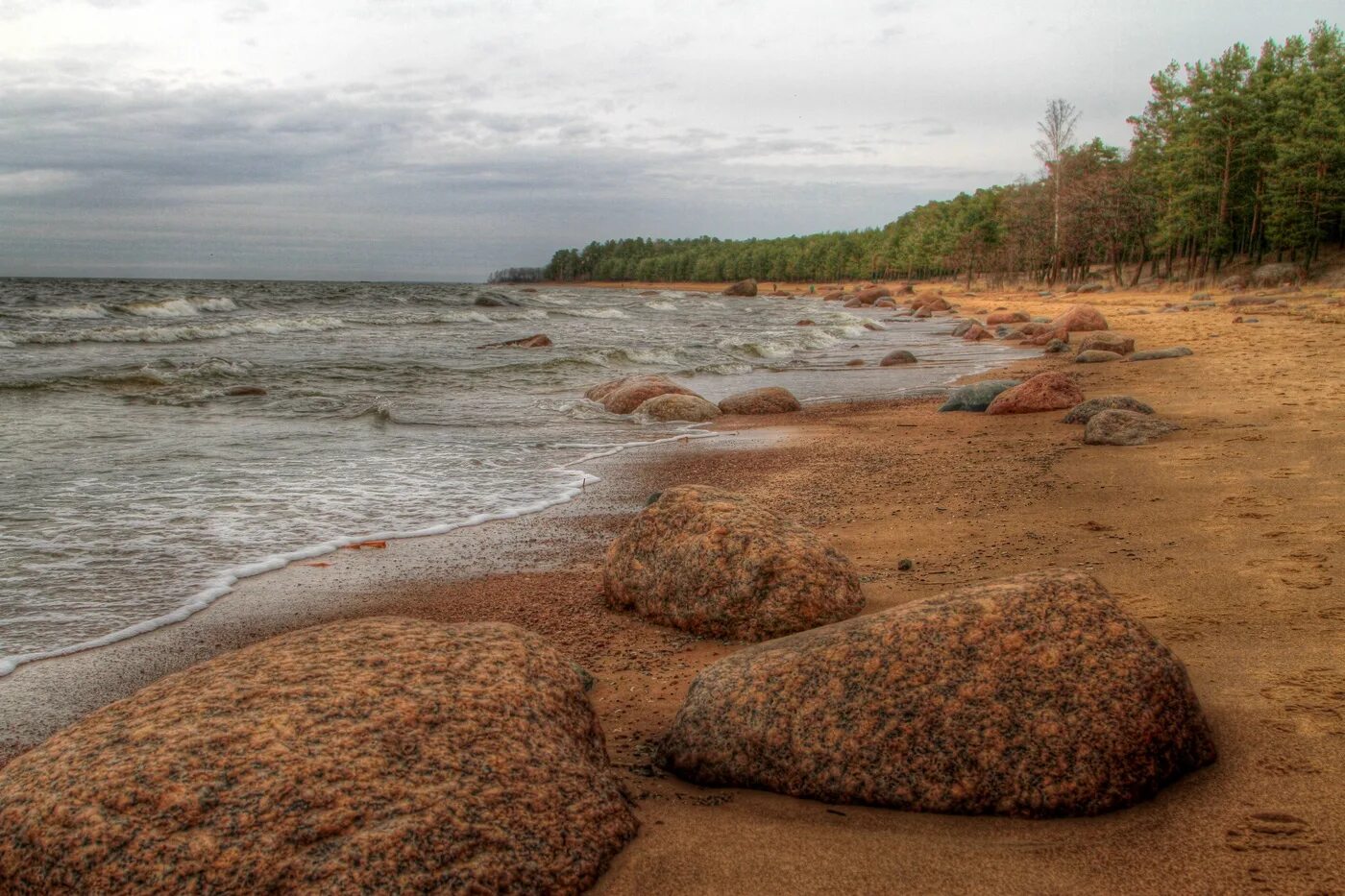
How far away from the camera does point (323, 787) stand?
237 cm

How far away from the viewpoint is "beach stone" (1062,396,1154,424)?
30.3 feet

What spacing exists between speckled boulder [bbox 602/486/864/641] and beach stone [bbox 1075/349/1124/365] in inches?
514

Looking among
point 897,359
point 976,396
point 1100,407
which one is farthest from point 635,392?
point 897,359

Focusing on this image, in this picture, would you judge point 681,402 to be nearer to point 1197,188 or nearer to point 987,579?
point 987,579

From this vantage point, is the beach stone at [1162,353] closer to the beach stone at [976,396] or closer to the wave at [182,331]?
the beach stone at [976,396]

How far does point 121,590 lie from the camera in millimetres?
5273

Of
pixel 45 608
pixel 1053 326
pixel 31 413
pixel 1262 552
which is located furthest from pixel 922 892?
pixel 1053 326

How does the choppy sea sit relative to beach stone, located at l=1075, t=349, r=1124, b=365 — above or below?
below

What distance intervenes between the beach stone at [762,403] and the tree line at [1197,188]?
112ft

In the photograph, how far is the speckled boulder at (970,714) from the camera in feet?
8.85

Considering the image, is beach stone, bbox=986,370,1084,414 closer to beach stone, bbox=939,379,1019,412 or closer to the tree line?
beach stone, bbox=939,379,1019,412

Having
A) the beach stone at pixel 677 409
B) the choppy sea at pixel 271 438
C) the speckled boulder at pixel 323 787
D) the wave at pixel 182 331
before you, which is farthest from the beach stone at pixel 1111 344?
the wave at pixel 182 331

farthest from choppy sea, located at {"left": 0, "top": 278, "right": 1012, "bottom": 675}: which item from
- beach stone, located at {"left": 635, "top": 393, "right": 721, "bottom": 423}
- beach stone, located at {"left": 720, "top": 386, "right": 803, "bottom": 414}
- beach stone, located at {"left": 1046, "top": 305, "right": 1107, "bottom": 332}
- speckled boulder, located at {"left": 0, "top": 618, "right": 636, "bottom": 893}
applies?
beach stone, located at {"left": 1046, "top": 305, "right": 1107, "bottom": 332}

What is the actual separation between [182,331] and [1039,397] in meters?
24.0
